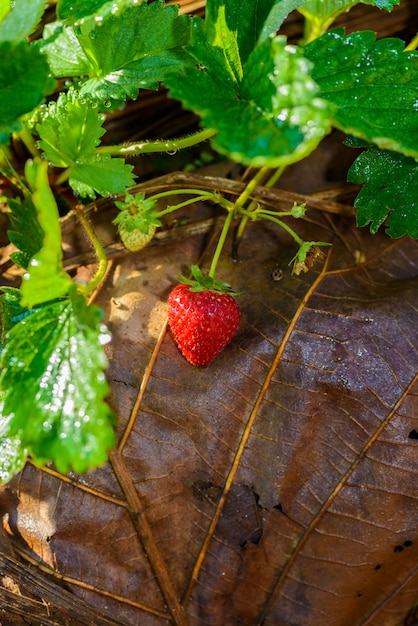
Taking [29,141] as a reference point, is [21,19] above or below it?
above

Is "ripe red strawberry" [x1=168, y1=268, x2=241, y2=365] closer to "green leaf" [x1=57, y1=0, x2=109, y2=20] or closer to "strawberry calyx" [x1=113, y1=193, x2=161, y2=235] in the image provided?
"strawberry calyx" [x1=113, y1=193, x2=161, y2=235]

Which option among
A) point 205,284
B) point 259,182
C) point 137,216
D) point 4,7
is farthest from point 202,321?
point 4,7

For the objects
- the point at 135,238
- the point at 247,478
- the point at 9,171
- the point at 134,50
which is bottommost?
the point at 247,478

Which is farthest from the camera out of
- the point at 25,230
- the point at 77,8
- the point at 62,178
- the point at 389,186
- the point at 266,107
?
the point at 62,178

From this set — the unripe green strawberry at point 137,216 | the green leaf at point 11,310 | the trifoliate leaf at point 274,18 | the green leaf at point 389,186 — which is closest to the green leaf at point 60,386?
the green leaf at point 11,310

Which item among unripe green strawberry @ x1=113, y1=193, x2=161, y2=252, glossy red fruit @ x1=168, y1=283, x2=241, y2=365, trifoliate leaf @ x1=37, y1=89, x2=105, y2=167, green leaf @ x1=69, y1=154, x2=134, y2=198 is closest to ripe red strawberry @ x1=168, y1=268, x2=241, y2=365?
glossy red fruit @ x1=168, y1=283, x2=241, y2=365

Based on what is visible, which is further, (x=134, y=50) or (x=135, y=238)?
(x=135, y=238)

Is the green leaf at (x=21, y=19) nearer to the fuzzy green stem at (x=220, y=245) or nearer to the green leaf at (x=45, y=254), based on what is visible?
the green leaf at (x=45, y=254)

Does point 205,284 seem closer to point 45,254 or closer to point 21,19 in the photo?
point 45,254
